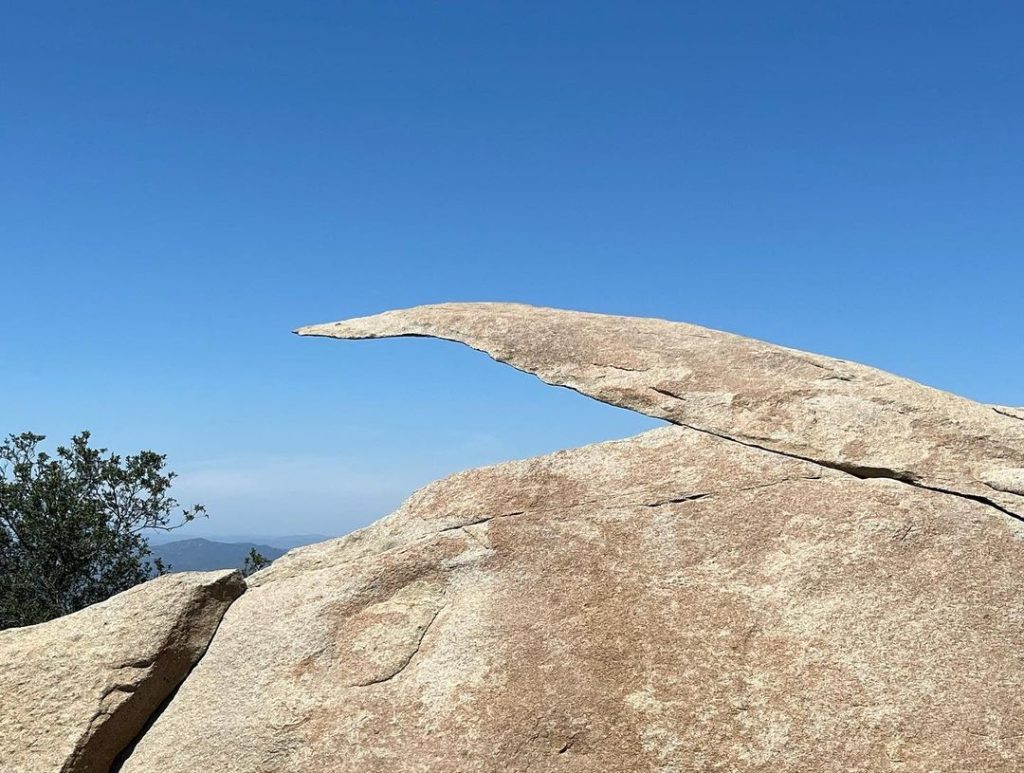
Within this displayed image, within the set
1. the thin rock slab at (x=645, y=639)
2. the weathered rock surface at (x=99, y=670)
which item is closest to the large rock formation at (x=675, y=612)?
the thin rock slab at (x=645, y=639)

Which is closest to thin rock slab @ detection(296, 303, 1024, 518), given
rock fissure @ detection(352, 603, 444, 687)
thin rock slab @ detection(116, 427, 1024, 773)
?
thin rock slab @ detection(116, 427, 1024, 773)

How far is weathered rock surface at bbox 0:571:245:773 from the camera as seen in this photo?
7.83 m

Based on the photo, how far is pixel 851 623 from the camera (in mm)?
7188

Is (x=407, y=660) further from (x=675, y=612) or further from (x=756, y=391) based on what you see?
(x=756, y=391)

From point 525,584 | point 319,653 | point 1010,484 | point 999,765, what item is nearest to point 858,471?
point 1010,484

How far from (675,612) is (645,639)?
1.19 ft

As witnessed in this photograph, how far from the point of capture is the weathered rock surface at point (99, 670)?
25.7ft

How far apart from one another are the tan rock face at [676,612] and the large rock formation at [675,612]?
20 mm

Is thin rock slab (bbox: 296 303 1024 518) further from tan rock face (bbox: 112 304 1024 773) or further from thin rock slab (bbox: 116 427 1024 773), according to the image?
A: thin rock slab (bbox: 116 427 1024 773)

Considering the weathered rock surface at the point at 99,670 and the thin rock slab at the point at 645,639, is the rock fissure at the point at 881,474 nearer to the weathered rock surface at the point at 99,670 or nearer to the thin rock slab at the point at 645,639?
the thin rock slab at the point at 645,639

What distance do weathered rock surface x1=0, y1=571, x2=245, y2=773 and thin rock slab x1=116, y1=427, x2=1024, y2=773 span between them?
0.24 meters

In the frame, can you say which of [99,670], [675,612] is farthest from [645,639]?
[99,670]

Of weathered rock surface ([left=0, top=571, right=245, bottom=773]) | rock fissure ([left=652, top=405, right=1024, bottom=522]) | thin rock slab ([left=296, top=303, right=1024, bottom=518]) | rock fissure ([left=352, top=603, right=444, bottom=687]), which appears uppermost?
thin rock slab ([left=296, top=303, right=1024, bottom=518])

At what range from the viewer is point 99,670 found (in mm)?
8227
